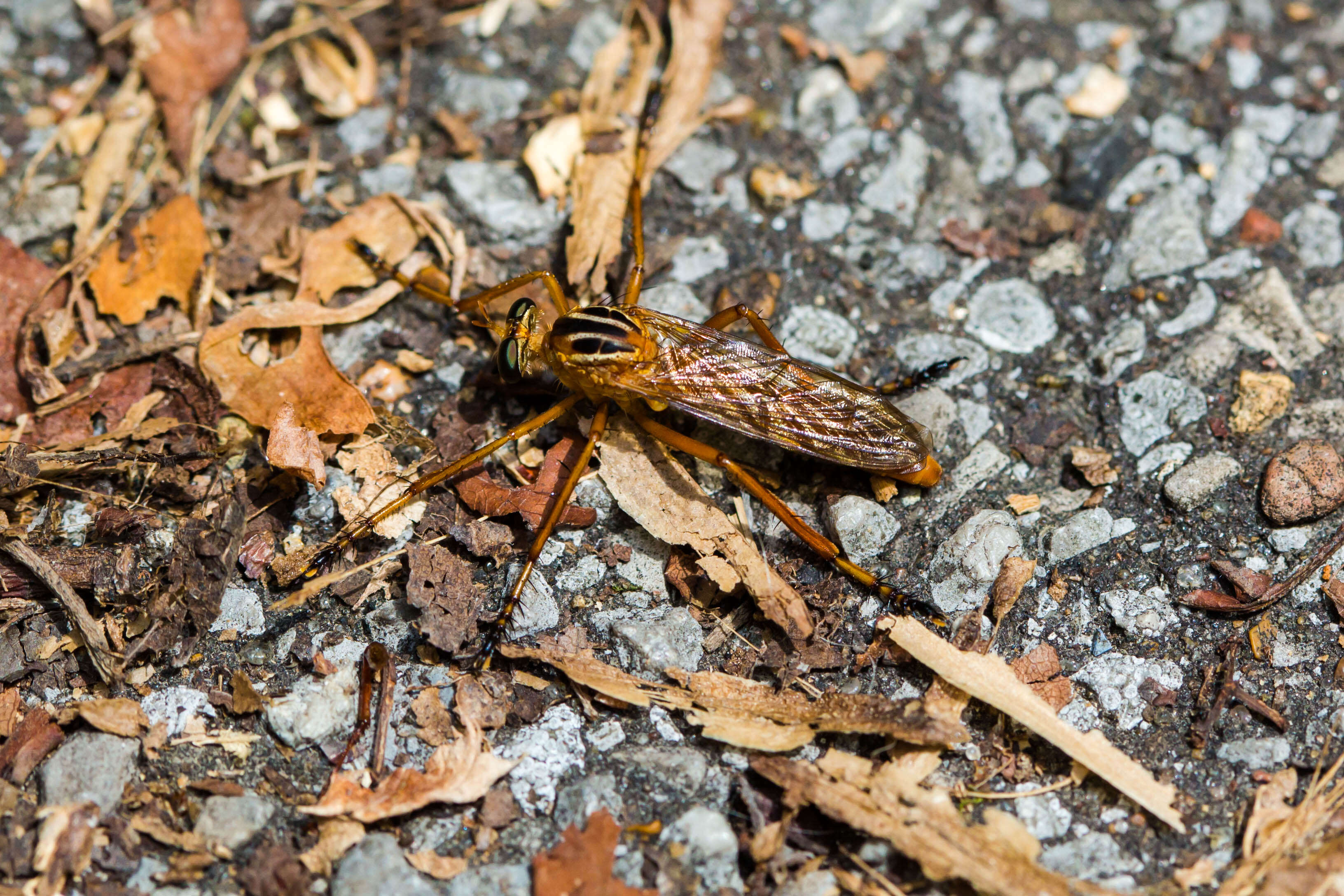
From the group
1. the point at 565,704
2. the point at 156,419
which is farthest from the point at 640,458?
the point at 156,419

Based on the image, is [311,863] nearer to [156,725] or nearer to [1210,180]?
[156,725]

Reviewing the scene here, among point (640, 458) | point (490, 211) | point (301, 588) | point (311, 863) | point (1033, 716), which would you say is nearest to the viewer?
point (311, 863)

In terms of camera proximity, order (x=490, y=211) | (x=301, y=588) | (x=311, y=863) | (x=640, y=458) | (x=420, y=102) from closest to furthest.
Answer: (x=311, y=863)
(x=301, y=588)
(x=640, y=458)
(x=490, y=211)
(x=420, y=102)

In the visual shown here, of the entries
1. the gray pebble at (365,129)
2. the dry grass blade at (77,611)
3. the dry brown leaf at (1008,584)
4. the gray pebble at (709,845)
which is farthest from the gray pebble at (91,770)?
the dry brown leaf at (1008,584)

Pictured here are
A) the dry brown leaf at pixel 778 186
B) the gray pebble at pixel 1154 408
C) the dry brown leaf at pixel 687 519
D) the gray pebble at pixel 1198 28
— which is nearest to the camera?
the dry brown leaf at pixel 687 519

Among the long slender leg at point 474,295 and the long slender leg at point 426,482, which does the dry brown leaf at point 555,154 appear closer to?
the long slender leg at point 474,295

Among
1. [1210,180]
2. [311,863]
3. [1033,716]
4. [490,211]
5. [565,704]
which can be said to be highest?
[1210,180]

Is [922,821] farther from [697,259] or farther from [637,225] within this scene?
[637,225]
